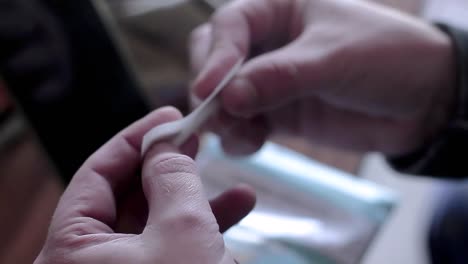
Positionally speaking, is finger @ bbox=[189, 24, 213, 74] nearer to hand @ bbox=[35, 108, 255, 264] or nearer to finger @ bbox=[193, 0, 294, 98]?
finger @ bbox=[193, 0, 294, 98]

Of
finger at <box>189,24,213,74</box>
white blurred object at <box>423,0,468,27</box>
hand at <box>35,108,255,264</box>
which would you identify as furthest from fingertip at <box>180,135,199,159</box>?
white blurred object at <box>423,0,468,27</box>

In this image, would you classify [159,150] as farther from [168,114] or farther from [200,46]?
[200,46]

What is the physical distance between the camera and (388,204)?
52cm

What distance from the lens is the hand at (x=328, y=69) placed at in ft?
1.27

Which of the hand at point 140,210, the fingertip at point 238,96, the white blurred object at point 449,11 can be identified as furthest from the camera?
the white blurred object at point 449,11

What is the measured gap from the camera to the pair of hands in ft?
0.74

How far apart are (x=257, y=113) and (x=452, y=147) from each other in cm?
20

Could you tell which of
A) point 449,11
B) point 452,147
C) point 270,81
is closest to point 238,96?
point 270,81

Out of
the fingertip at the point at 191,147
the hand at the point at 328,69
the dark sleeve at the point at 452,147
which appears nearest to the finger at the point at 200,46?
the hand at the point at 328,69

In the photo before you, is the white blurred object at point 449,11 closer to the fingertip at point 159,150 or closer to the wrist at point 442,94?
the wrist at point 442,94

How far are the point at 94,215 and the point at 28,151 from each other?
19.2 inches

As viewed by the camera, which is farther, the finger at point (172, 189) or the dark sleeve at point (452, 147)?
the dark sleeve at point (452, 147)

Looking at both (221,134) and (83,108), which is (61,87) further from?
(221,134)

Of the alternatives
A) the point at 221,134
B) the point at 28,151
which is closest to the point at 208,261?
the point at 221,134
